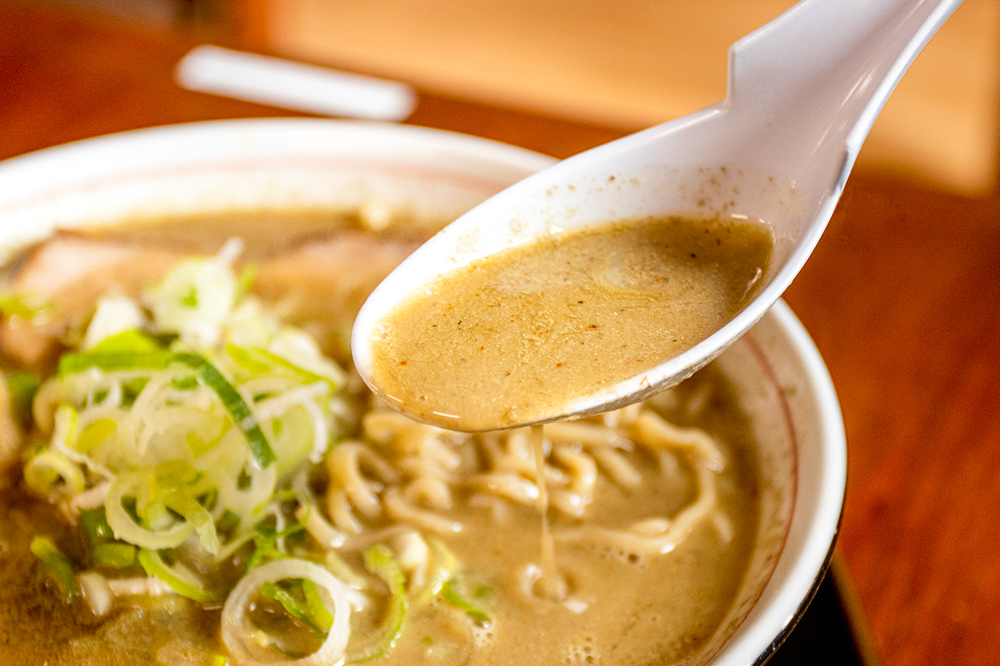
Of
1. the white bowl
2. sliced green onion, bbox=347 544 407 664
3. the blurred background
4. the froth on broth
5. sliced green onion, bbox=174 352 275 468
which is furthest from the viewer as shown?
the blurred background

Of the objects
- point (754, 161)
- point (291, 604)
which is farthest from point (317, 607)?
point (754, 161)

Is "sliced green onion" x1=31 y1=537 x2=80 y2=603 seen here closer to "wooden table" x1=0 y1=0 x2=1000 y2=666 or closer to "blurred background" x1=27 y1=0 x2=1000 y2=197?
"wooden table" x1=0 y1=0 x2=1000 y2=666

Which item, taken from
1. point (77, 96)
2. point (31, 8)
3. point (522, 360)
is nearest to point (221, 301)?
point (522, 360)

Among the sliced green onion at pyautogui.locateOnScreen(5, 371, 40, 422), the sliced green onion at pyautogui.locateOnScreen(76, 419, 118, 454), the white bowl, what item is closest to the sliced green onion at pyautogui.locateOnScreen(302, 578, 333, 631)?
the sliced green onion at pyautogui.locateOnScreen(76, 419, 118, 454)

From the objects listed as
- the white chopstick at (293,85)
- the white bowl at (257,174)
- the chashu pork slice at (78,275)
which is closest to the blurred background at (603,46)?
the white chopstick at (293,85)

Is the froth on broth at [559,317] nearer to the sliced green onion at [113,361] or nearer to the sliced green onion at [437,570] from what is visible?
the sliced green onion at [437,570]

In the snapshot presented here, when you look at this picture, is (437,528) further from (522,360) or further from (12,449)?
(12,449)

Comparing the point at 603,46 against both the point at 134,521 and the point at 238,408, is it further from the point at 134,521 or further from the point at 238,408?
the point at 134,521

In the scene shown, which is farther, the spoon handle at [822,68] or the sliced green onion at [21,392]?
the sliced green onion at [21,392]

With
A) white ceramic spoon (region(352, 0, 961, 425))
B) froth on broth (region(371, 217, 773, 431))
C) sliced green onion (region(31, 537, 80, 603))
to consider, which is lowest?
sliced green onion (region(31, 537, 80, 603))
